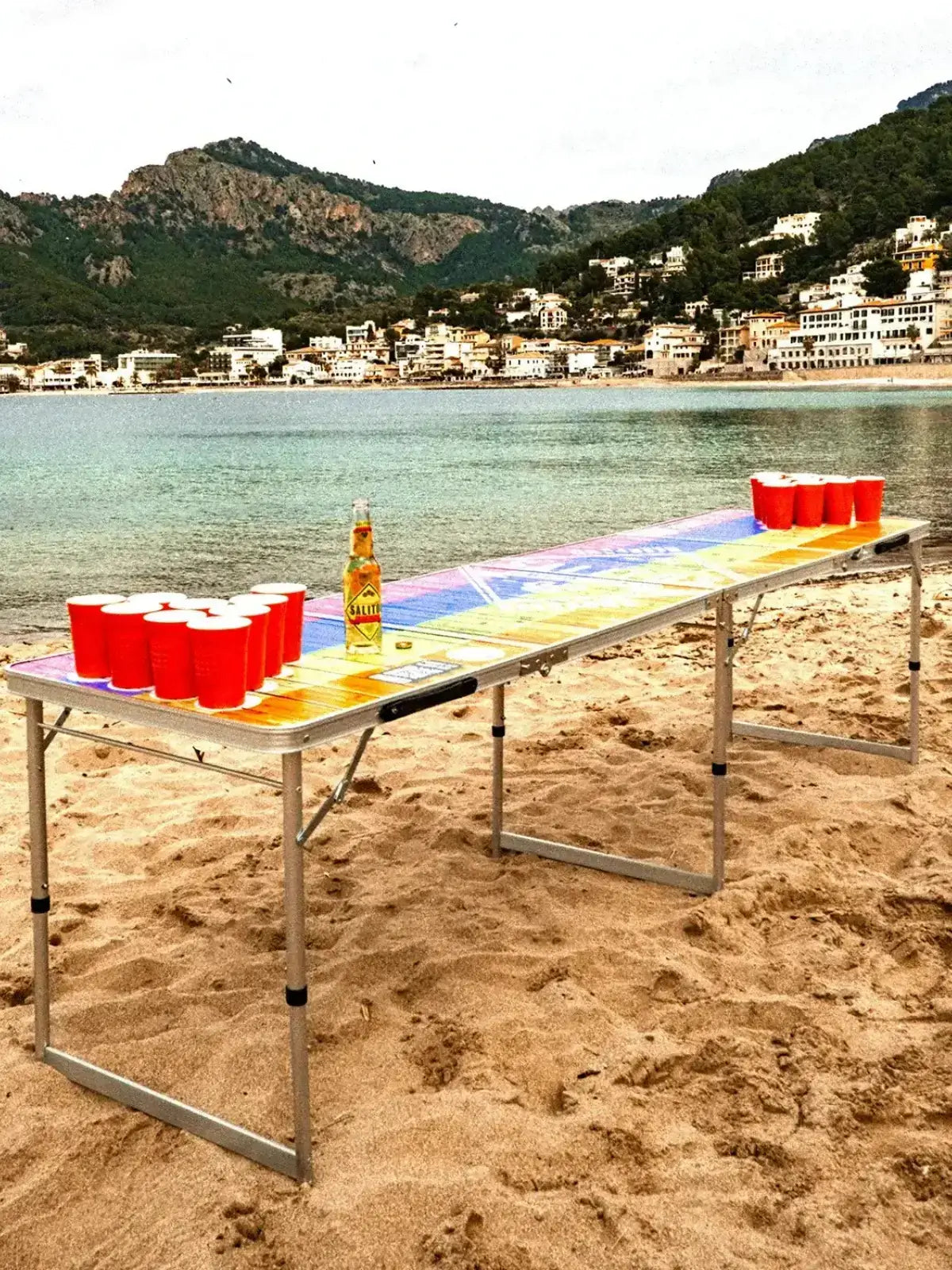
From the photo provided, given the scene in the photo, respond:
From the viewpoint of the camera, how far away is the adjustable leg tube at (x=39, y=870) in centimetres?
288

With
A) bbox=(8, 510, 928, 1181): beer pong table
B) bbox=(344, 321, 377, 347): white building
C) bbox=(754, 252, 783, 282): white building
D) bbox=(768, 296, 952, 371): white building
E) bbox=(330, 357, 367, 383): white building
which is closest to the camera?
bbox=(8, 510, 928, 1181): beer pong table

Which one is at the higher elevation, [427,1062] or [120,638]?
[120,638]

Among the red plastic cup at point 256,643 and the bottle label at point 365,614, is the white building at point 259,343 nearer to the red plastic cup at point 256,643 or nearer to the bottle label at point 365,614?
the bottle label at point 365,614

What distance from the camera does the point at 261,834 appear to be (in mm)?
4492

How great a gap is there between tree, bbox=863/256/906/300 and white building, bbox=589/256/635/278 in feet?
137

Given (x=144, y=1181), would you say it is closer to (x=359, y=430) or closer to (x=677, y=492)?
(x=677, y=492)

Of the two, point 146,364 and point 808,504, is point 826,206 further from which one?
point 808,504

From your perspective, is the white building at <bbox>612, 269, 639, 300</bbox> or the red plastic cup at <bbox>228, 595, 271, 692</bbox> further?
the white building at <bbox>612, 269, 639, 300</bbox>

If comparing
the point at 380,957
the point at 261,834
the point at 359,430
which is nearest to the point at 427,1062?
the point at 380,957

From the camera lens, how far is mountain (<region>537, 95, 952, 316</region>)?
148 m

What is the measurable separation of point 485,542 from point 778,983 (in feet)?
48.8

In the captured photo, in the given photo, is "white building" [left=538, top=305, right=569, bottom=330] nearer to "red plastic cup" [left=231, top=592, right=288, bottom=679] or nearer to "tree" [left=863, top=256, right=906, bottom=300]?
"tree" [left=863, top=256, right=906, bottom=300]

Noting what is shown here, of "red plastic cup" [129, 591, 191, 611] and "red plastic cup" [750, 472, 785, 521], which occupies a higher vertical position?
"red plastic cup" [750, 472, 785, 521]

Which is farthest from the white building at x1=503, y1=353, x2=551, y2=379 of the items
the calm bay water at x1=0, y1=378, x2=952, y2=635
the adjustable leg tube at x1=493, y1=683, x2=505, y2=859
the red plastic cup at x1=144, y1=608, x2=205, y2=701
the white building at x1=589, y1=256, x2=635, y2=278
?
the red plastic cup at x1=144, y1=608, x2=205, y2=701
